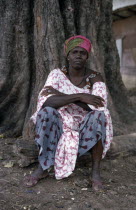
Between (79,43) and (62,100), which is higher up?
(79,43)

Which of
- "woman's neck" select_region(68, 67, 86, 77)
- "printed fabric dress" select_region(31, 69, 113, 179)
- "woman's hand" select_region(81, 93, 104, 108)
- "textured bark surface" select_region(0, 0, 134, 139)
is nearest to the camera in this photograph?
"printed fabric dress" select_region(31, 69, 113, 179)

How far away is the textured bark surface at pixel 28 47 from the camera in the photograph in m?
4.19

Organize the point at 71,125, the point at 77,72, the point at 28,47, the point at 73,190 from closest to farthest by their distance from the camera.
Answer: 1. the point at 73,190
2. the point at 71,125
3. the point at 77,72
4. the point at 28,47

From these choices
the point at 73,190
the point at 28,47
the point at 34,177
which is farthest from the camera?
the point at 28,47

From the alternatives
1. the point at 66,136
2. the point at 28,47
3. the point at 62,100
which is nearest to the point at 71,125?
the point at 66,136

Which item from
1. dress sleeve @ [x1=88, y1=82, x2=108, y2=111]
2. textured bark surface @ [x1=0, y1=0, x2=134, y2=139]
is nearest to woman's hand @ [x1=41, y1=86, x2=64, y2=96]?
dress sleeve @ [x1=88, y1=82, x2=108, y2=111]

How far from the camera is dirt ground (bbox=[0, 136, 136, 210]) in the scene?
8.61ft

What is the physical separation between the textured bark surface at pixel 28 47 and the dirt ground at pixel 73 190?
1.06 metres

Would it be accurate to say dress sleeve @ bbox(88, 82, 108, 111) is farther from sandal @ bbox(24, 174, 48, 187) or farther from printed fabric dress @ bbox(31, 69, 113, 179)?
sandal @ bbox(24, 174, 48, 187)

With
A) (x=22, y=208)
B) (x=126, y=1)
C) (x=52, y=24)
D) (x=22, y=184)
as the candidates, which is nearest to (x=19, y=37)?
(x=52, y=24)

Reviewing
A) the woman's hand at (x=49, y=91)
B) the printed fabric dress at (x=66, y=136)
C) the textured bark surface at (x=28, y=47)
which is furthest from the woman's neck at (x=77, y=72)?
the textured bark surface at (x=28, y=47)

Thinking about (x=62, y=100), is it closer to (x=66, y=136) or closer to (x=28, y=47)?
(x=66, y=136)

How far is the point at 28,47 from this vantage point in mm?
4453

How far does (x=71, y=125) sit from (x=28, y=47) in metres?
1.83
